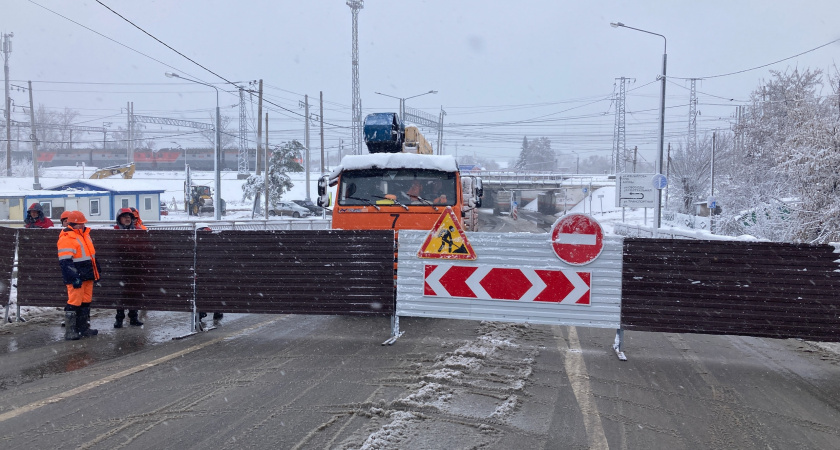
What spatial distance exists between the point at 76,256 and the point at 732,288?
7928mm

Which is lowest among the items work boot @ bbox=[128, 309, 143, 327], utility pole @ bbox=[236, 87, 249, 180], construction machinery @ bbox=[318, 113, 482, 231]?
work boot @ bbox=[128, 309, 143, 327]

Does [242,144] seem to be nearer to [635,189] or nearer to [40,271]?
[635,189]

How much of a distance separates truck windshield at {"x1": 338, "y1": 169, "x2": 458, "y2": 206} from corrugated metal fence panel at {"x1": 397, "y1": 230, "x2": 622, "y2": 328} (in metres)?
2.87

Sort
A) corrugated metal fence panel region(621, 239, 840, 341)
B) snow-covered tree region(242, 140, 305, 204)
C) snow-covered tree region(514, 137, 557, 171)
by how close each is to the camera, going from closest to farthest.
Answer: corrugated metal fence panel region(621, 239, 840, 341)
snow-covered tree region(242, 140, 305, 204)
snow-covered tree region(514, 137, 557, 171)

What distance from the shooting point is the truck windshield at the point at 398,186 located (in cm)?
1045

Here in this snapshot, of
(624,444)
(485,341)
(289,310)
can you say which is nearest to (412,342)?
(485,341)

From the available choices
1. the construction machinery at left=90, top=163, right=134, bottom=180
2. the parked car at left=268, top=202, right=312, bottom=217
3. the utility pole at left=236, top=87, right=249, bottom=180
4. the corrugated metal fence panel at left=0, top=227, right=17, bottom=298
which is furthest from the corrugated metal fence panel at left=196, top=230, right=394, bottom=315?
the utility pole at left=236, top=87, right=249, bottom=180

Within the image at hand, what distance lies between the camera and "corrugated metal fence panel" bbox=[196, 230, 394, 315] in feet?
25.6

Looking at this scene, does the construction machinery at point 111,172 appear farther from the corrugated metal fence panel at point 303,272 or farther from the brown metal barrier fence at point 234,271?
the corrugated metal fence panel at point 303,272

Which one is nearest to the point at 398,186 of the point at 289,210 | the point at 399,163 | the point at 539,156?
the point at 399,163

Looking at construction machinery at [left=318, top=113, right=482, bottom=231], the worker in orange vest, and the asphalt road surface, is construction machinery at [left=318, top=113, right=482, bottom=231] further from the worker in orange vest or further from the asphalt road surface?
the worker in orange vest

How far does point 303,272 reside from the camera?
7910mm

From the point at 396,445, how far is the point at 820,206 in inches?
761

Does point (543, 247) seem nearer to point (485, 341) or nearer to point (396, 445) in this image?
point (485, 341)
